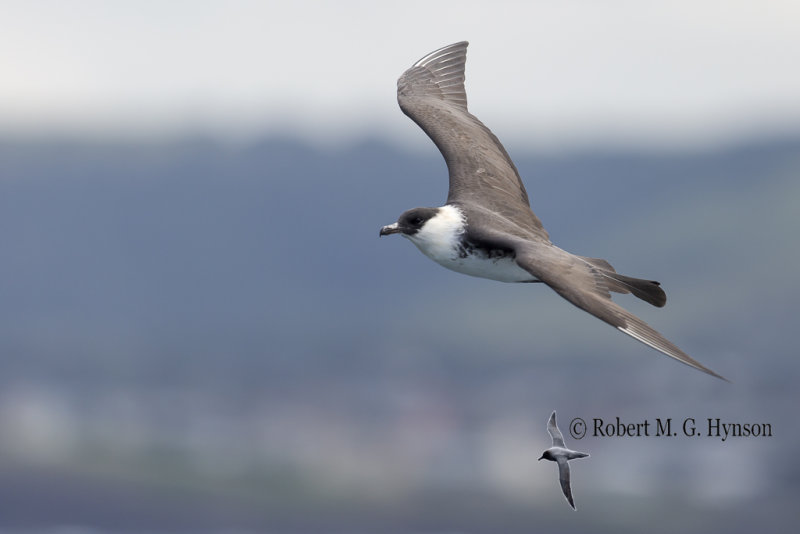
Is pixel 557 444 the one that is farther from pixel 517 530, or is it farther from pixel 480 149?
pixel 517 530

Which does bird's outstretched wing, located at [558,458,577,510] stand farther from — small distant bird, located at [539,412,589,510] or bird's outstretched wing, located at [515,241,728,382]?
bird's outstretched wing, located at [515,241,728,382]

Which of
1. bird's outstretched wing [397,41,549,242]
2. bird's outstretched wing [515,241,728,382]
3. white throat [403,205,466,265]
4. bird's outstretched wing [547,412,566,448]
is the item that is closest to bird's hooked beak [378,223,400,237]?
white throat [403,205,466,265]

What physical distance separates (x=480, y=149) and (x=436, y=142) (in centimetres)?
76

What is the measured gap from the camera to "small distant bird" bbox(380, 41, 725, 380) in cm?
1233

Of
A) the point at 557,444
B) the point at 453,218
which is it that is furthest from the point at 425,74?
the point at 557,444

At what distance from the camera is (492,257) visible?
1428cm

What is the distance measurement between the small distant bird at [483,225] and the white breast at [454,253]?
0.04 feet

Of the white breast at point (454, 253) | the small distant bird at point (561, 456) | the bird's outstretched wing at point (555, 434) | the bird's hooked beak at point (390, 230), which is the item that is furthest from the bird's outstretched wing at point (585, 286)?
the small distant bird at point (561, 456)

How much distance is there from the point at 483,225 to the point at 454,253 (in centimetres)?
54

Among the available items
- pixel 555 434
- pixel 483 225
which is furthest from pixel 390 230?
pixel 555 434

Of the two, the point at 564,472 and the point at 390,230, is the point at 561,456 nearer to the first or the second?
the point at 564,472

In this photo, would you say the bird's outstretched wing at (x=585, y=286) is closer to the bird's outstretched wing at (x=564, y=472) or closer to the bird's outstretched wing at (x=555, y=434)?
the bird's outstretched wing at (x=555, y=434)

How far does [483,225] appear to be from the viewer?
47.9 ft

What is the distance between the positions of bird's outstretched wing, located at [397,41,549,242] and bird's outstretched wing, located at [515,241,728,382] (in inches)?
69.1
